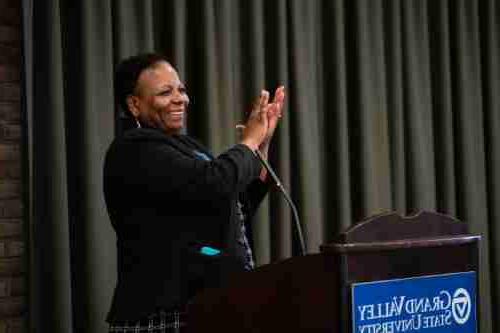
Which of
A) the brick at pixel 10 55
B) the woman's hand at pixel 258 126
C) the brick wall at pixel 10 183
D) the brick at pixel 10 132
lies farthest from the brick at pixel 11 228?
the woman's hand at pixel 258 126

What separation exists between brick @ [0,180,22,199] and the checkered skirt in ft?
3.11

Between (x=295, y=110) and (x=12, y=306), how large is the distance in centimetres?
129

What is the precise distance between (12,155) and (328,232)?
133 cm

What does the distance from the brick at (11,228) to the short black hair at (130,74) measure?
0.76 meters

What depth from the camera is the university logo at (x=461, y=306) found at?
1434 mm

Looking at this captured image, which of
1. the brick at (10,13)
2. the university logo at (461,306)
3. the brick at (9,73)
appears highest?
the brick at (10,13)

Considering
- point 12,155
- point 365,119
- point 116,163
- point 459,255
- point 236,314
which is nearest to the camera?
point 236,314

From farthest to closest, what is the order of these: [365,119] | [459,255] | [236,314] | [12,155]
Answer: [365,119] → [12,155] → [459,255] → [236,314]

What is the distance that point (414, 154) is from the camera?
3.35 meters

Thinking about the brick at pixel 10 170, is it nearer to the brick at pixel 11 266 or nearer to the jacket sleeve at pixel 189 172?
the brick at pixel 11 266

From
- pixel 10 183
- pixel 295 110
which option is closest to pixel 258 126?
pixel 10 183

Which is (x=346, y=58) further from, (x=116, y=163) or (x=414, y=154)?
(x=116, y=163)

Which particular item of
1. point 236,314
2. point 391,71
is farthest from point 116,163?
point 391,71

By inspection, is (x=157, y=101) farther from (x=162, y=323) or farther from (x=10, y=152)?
(x=10, y=152)
